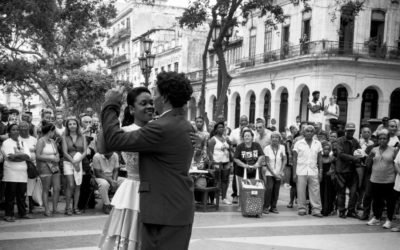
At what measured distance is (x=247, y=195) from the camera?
31.0 feet

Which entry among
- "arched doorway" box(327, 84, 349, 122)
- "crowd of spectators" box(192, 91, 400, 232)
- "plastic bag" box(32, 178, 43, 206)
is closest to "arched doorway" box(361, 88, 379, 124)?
"arched doorway" box(327, 84, 349, 122)

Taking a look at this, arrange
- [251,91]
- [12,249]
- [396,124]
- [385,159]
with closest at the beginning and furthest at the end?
1. [12,249]
2. [385,159]
3. [396,124]
4. [251,91]

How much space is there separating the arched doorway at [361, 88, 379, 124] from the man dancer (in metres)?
27.9

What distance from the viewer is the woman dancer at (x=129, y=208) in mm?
3836

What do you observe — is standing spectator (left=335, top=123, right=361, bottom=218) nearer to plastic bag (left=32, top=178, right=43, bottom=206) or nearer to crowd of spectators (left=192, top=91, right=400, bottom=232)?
crowd of spectators (left=192, top=91, right=400, bottom=232)

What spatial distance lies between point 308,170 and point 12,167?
5867 millimetres

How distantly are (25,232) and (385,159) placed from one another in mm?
6481

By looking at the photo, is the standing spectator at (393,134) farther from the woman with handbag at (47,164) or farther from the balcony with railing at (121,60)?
the balcony with railing at (121,60)

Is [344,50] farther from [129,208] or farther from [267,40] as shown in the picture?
[129,208]

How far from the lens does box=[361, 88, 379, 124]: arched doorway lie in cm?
2950

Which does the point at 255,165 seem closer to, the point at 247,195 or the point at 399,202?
the point at 247,195

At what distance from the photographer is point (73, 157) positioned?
927 cm

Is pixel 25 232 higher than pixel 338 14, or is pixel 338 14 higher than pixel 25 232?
pixel 338 14

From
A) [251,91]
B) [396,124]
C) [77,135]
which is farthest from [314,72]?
[77,135]
